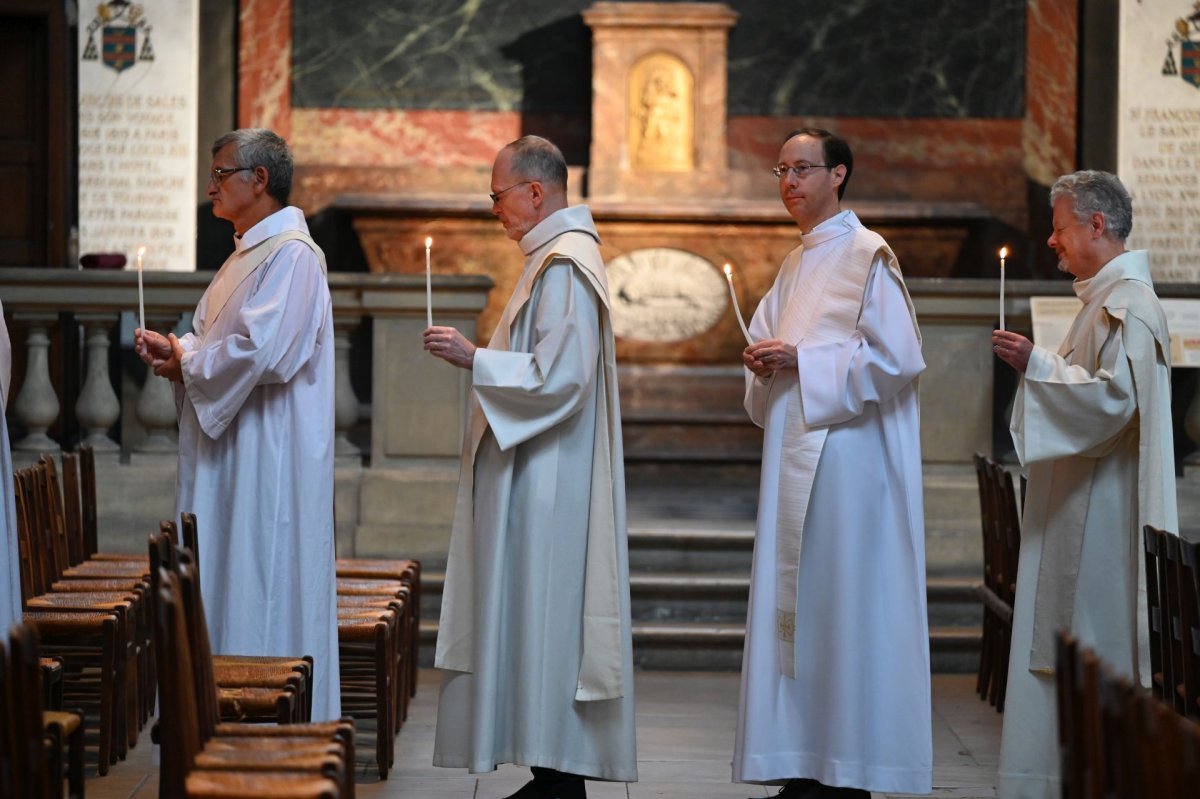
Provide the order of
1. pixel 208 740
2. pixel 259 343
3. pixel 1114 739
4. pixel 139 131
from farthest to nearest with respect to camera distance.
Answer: pixel 139 131, pixel 259 343, pixel 208 740, pixel 1114 739

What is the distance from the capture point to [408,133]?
11.0m

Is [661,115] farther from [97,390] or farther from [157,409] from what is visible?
[97,390]

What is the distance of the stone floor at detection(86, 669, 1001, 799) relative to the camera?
5062 millimetres

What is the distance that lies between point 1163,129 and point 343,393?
18.6 feet

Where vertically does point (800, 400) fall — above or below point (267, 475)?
above

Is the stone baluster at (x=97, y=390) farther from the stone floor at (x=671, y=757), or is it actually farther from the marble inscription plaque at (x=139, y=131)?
the marble inscription plaque at (x=139, y=131)

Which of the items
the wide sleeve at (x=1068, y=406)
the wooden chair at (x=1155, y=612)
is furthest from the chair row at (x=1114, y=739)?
the wide sleeve at (x=1068, y=406)

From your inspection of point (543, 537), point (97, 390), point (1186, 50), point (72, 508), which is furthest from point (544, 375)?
point (1186, 50)

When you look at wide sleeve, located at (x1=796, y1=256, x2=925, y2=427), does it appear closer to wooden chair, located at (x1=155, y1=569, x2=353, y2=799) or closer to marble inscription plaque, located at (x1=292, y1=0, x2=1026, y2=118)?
wooden chair, located at (x1=155, y1=569, x2=353, y2=799)

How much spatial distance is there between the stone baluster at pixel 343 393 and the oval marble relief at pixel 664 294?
9.41 ft

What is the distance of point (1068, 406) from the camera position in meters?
4.45

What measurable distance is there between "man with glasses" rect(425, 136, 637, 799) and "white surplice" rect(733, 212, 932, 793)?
41 centimetres

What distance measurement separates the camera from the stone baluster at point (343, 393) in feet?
24.8

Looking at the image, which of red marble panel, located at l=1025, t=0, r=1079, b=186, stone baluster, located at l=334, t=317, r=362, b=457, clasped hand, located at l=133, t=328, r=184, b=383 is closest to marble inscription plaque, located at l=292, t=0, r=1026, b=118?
red marble panel, located at l=1025, t=0, r=1079, b=186
